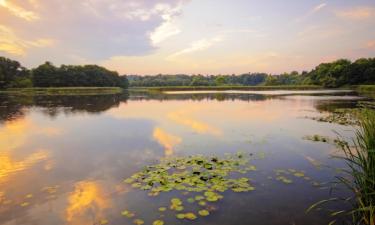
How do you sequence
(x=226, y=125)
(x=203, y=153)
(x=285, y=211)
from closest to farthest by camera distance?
1. (x=285, y=211)
2. (x=203, y=153)
3. (x=226, y=125)

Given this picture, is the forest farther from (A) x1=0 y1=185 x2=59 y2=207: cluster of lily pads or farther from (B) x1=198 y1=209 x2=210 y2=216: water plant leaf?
(B) x1=198 y1=209 x2=210 y2=216: water plant leaf

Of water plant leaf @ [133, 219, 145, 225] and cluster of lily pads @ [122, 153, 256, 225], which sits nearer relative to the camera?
water plant leaf @ [133, 219, 145, 225]

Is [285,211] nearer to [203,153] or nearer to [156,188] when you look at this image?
[156,188]

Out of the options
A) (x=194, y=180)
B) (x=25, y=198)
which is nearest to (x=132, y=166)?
(x=194, y=180)

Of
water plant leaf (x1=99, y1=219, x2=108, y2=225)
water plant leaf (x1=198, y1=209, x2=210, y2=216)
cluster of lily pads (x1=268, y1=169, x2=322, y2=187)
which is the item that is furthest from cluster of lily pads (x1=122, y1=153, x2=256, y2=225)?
cluster of lily pads (x1=268, y1=169, x2=322, y2=187)

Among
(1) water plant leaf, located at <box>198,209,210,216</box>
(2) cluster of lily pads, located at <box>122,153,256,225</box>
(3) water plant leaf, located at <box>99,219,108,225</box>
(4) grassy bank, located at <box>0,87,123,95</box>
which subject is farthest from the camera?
(4) grassy bank, located at <box>0,87,123,95</box>

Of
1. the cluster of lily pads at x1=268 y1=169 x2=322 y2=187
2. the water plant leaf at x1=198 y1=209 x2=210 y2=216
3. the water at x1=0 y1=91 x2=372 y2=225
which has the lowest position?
the cluster of lily pads at x1=268 y1=169 x2=322 y2=187

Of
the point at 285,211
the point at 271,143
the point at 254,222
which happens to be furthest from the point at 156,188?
the point at 271,143

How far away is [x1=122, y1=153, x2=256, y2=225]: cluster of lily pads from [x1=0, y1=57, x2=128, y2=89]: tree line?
8056 cm

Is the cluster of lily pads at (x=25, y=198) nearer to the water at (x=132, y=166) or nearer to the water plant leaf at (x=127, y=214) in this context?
the water at (x=132, y=166)

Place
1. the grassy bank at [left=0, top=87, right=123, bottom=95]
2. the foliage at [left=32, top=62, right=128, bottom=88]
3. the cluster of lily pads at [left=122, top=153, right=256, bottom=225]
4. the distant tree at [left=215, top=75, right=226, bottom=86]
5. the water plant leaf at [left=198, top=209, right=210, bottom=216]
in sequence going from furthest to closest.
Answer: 1. the distant tree at [left=215, top=75, right=226, bottom=86]
2. the foliage at [left=32, top=62, right=128, bottom=88]
3. the grassy bank at [left=0, top=87, right=123, bottom=95]
4. the cluster of lily pads at [left=122, top=153, right=256, bottom=225]
5. the water plant leaf at [left=198, top=209, right=210, bottom=216]

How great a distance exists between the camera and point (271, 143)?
10867mm

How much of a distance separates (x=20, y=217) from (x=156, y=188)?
2730 millimetres

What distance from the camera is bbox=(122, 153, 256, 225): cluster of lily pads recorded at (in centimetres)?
525
